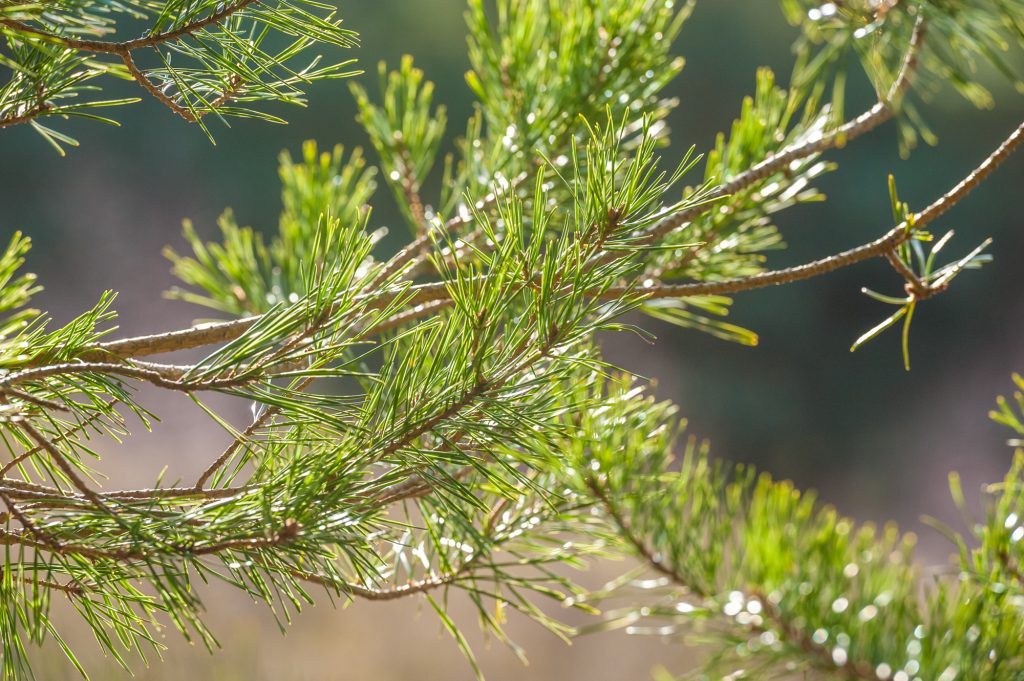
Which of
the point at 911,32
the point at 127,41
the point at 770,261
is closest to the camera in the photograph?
the point at 127,41

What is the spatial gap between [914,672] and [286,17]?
392mm

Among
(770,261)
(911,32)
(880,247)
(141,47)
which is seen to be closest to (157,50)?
(141,47)

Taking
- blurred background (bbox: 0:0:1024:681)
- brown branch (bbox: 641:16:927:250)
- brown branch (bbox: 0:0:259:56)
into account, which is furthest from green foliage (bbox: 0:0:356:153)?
blurred background (bbox: 0:0:1024:681)

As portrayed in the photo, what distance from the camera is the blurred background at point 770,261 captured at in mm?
1407

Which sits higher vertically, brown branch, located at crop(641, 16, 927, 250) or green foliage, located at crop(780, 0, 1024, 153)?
green foliage, located at crop(780, 0, 1024, 153)

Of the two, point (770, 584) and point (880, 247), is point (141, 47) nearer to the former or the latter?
point (880, 247)

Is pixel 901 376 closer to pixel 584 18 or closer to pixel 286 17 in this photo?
pixel 584 18

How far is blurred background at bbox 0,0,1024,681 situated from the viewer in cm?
141

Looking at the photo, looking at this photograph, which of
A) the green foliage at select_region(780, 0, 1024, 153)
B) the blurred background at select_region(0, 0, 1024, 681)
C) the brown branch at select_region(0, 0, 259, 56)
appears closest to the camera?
the brown branch at select_region(0, 0, 259, 56)

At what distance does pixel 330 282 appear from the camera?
0.72 feet

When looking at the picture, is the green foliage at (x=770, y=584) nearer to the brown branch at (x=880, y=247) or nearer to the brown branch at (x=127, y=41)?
the brown branch at (x=880, y=247)

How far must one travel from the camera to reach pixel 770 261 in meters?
1.48

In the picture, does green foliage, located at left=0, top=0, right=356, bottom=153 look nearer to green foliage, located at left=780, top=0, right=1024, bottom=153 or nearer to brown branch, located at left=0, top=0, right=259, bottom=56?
brown branch, located at left=0, top=0, right=259, bottom=56

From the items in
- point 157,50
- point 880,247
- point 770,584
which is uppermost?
point 157,50
